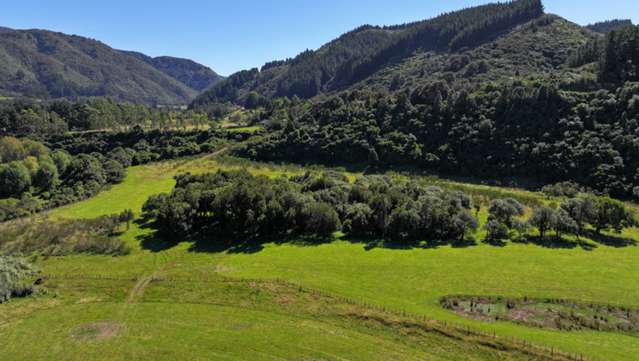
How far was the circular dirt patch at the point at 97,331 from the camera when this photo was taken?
38.6 meters

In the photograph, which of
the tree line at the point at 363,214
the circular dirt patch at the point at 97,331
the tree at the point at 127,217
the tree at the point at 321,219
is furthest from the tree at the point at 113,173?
the circular dirt patch at the point at 97,331

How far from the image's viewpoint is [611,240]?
58.4 metres

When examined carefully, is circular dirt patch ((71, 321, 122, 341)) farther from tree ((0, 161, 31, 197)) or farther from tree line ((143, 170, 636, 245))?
tree ((0, 161, 31, 197))

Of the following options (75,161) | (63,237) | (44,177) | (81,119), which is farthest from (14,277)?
(81,119)

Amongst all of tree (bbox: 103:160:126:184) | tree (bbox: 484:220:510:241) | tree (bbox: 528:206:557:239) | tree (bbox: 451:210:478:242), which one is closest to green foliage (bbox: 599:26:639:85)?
tree (bbox: 528:206:557:239)

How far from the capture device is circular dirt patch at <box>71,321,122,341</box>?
3862cm

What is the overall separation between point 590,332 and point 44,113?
211437mm

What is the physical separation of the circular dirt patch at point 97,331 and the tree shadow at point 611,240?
69.5 meters

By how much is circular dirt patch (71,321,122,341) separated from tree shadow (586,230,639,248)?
2737 inches

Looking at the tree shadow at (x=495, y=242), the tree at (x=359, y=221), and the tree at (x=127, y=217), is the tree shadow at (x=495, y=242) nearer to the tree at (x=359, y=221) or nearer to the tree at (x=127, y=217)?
the tree at (x=359, y=221)

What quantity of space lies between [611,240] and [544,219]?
11.3 m

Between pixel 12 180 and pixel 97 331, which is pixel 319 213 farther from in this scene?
pixel 12 180

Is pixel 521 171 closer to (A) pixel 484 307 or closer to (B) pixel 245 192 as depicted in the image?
(A) pixel 484 307

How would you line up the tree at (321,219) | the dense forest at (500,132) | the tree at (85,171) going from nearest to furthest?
the tree at (321,219), the dense forest at (500,132), the tree at (85,171)
